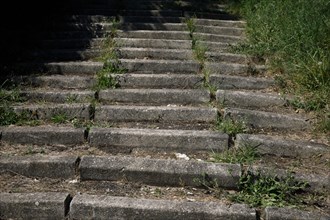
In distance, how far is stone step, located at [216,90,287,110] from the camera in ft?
12.3

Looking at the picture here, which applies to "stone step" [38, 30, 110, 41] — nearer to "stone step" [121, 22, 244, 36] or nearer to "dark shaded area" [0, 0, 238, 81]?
"dark shaded area" [0, 0, 238, 81]

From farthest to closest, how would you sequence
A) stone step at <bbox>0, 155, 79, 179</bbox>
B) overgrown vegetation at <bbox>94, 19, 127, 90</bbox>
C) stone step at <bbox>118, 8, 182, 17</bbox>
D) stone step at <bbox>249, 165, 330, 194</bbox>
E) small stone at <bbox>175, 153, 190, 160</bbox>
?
1. stone step at <bbox>118, 8, 182, 17</bbox>
2. overgrown vegetation at <bbox>94, 19, 127, 90</bbox>
3. small stone at <bbox>175, 153, 190, 160</bbox>
4. stone step at <bbox>0, 155, 79, 179</bbox>
5. stone step at <bbox>249, 165, 330, 194</bbox>

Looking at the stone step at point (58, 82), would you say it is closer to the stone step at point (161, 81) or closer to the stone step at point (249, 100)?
the stone step at point (161, 81)

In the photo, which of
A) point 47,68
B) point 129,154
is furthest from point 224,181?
point 47,68

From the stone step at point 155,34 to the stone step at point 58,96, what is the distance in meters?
1.63

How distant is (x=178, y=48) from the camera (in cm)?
501

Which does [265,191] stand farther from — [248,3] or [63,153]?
[248,3]

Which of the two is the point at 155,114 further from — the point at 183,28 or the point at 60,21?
the point at 60,21

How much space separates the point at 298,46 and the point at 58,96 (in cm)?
266

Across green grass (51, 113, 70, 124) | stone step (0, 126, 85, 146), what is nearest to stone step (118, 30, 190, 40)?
green grass (51, 113, 70, 124)

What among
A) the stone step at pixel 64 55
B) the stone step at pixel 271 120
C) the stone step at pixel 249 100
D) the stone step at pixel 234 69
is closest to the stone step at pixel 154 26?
the stone step at pixel 64 55

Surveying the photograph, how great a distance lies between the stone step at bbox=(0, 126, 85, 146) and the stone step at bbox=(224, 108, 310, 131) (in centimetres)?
132

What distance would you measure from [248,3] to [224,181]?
4208 millimetres

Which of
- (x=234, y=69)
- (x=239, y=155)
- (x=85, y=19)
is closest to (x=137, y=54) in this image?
(x=234, y=69)
